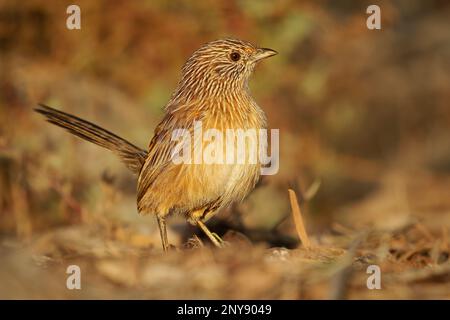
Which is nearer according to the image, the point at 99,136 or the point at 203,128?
the point at 203,128

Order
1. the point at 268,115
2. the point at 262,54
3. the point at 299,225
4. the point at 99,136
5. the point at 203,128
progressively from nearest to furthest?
1. the point at 299,225
2. the point at 203,128
3. the point at 262,54
4. the point at 99,136
5. the point at 268,115

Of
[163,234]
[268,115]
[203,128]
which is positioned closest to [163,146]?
[203,128]

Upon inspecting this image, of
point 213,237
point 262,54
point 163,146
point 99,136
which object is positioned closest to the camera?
point 163,146

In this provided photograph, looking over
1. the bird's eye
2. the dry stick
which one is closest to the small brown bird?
the bird's eye

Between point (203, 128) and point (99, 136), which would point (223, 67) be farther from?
point (99, 136)

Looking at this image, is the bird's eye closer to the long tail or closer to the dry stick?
the long tail

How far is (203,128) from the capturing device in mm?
4820

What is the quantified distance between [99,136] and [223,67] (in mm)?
1087

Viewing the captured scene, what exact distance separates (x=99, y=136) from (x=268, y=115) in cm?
→ 289

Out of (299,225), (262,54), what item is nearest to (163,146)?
(262,54)

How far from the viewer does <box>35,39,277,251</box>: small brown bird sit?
15.9 feet

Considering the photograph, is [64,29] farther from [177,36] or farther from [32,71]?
[177,36]

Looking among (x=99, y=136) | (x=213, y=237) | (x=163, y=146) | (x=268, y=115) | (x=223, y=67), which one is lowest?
(x=213, y=237)

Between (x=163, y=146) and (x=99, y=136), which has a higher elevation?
(x=99, y=136)
